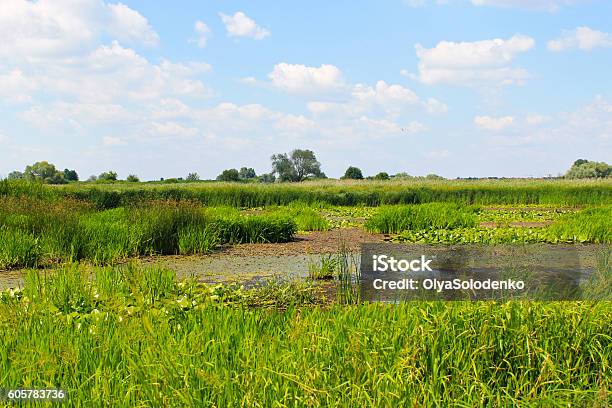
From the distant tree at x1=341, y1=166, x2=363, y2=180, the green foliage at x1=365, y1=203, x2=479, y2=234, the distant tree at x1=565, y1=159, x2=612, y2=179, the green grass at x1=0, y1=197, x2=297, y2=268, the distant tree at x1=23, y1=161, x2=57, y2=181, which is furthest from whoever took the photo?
the distant tree at x1=341, y1=166, x2=363, y2=180

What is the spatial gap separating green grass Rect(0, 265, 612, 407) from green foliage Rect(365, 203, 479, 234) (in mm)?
8119

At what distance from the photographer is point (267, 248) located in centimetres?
1029

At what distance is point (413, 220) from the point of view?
1282cm

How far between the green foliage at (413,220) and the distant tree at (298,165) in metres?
54.4

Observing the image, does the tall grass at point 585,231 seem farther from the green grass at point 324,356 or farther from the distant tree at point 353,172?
the distant tree at point 353,172

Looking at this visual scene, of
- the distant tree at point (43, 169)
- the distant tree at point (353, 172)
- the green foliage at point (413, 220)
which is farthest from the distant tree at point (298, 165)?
the green foliage at point (413, 220)

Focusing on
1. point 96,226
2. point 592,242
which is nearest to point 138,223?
point 96,226

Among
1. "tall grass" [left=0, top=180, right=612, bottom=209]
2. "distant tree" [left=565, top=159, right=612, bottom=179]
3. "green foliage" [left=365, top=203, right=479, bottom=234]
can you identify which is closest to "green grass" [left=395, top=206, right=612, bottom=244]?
"green foliage" [left=365, top=203, right=479, bottom=234]

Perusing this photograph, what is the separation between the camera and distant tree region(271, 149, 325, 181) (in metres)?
67.9

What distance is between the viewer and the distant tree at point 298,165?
67.9m

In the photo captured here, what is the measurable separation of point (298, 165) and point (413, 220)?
56.4 m

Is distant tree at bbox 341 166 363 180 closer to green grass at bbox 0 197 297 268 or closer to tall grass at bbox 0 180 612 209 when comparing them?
tall grass at bbox 0 180 612 209

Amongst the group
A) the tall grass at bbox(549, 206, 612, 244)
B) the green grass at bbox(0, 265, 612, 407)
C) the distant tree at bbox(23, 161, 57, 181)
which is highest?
the distant tree at bbox(23, 161, 57, 181)

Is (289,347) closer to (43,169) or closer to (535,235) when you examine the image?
(535,235)
